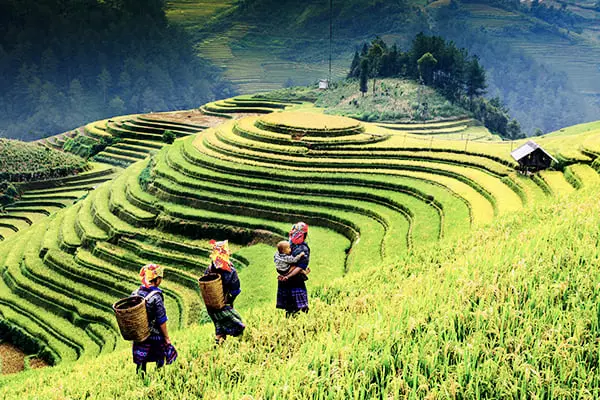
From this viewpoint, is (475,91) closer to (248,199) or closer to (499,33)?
(248,199)

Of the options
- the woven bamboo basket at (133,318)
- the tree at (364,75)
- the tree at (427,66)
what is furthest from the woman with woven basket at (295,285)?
the tree at (427,66)

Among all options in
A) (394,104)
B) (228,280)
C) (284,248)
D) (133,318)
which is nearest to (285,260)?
(284,248)

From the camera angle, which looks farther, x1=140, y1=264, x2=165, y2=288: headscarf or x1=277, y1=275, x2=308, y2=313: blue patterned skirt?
x1=277, y1=275, x2=308, y2=313: blue patterned skirt

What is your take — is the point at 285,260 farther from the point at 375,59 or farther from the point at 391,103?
the point at 375,59

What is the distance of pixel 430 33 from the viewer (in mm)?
150500

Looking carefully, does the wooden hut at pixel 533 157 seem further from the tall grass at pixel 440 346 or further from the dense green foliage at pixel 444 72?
the dense green foliage at pixel 444 72

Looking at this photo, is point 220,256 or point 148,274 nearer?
point 148,274

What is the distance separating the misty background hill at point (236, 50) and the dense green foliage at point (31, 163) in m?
68.4

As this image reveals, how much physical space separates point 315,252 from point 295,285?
36.4 ft

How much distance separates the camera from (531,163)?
59.6 feet

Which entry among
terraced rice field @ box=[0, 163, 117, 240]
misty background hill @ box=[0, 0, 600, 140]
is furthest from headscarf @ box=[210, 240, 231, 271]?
misty background hill @ box=[0, 0, 600, 140]

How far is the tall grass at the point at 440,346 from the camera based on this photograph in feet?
11.1

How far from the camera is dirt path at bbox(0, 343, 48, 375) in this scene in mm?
16234

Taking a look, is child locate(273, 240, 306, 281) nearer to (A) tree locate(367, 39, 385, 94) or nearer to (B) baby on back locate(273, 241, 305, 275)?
(B) baby on back locate(273, 241, 305, 275)
